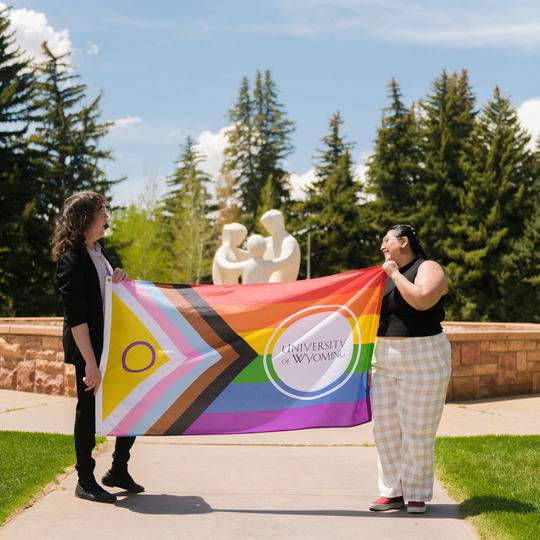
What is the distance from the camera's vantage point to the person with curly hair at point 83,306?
13.5ft

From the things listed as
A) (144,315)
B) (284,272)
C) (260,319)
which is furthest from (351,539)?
(284,272)

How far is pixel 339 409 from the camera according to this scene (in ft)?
14.1

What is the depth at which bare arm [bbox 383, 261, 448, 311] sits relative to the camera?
3.89 metres

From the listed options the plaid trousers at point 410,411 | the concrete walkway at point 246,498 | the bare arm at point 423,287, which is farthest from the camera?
the plaid trousers at point 410,411

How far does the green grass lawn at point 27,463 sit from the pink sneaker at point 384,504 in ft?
7.51

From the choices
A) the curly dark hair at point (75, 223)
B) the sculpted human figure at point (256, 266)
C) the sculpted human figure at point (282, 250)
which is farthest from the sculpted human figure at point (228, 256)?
the curly dark hair at point (75, 223)

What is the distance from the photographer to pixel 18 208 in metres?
32.2

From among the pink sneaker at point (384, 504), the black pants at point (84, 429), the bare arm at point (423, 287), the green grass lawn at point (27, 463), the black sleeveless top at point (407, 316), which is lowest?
the green grass lawn at point (27, 463)

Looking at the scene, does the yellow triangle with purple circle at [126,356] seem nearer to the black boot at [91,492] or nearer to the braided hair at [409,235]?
the black boot at [91,492]

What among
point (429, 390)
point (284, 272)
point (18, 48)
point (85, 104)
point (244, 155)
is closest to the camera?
point (429, 390)

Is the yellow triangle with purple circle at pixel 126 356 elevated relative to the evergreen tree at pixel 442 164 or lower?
lower

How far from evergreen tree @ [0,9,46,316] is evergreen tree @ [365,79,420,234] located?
21272 millimetres

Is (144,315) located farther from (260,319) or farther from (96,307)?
(260,319)

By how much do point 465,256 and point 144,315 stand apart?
34460mm
